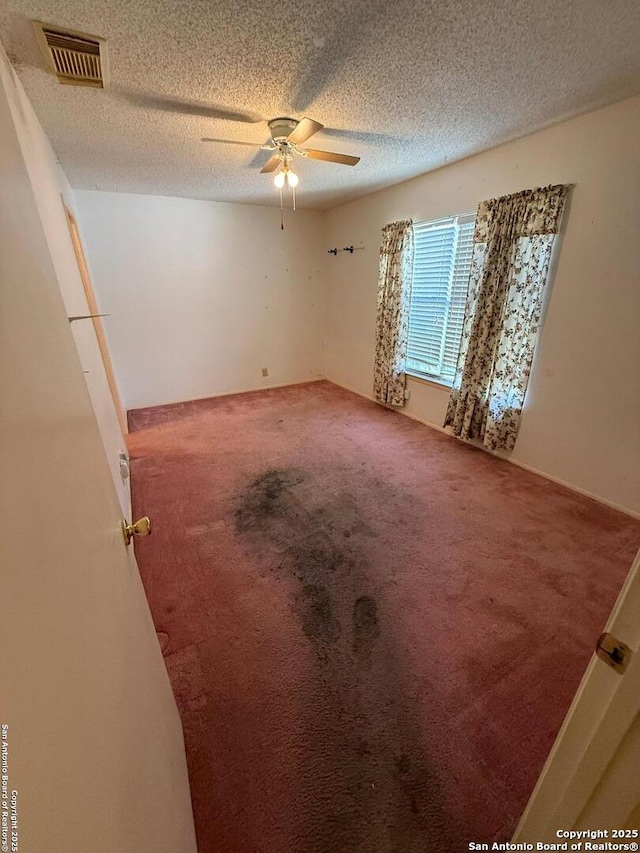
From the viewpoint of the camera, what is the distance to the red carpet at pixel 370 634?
102 centimetres

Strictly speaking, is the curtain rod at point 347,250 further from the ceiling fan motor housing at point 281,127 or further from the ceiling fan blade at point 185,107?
the ceiling fan blade at point 185,107

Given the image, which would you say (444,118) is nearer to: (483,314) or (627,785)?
(483,314)

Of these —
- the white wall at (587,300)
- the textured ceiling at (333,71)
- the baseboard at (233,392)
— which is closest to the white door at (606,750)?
the textured ceiling at (333,71)

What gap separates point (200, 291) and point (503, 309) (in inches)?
133

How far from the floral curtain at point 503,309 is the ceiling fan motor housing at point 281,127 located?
1565mm

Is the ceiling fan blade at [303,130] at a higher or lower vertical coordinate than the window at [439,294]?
higher

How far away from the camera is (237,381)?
4762 millimetres

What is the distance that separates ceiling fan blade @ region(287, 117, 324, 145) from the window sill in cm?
232

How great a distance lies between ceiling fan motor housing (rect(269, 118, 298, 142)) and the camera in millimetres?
1983

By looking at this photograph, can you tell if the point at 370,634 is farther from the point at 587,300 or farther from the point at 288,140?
the point at 288,140

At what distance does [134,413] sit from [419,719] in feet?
13.2

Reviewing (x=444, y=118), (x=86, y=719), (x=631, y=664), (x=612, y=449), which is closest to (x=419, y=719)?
(x=631, y=664)

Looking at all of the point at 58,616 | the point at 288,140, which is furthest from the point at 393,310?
the point at 58,616

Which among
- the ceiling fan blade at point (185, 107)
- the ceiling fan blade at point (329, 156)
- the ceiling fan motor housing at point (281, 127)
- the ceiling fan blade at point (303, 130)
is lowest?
the ceiling fan blade at point (329, 156)
